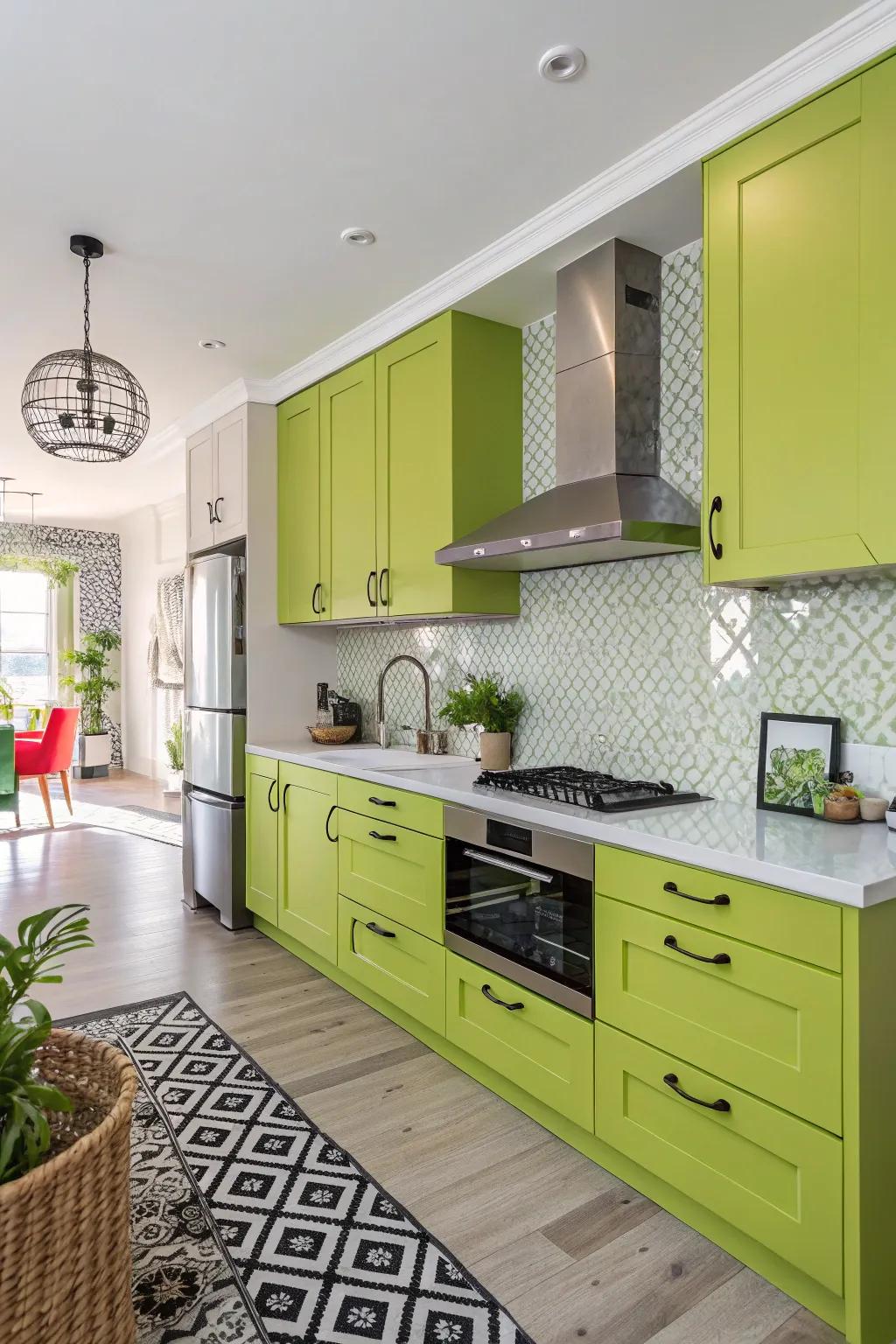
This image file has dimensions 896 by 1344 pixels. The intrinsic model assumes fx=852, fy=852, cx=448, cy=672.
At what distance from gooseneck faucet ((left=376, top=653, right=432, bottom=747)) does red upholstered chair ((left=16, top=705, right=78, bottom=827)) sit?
3666 millimetres

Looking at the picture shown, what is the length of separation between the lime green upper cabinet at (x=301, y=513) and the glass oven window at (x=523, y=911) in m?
1.71

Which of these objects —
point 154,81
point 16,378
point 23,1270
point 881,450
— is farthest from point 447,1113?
point 16,378

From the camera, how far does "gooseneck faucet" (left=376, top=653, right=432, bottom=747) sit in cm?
377

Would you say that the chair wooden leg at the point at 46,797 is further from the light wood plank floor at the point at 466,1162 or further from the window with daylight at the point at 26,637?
the light wood plank floor at the point at 466,1162

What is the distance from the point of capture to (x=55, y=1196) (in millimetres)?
1283

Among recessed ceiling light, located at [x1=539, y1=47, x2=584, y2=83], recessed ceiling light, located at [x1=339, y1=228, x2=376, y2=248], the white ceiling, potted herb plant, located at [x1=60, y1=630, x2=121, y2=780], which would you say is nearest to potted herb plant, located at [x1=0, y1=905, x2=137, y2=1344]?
the white ceiling

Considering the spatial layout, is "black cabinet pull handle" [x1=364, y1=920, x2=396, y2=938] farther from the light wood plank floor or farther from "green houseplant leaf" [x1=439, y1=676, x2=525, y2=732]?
"green houseplant leaf" [x1=439, y1=676, x2=525, y2=732]

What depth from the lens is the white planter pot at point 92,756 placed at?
8883 mm

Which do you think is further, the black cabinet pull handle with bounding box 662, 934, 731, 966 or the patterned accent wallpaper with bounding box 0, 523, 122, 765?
the patterned accent wallpaper with bounding box 0, 523, 122, 765

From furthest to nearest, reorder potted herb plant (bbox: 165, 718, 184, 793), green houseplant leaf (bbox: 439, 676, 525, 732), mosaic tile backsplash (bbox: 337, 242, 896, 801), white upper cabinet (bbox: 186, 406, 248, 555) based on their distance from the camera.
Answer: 1. potted herb plant (bbox: 165, 718, 184, 793)
2. white upper cabinet (bbox: 186, 406, 248, 555)
3. green houseplant leaf (bbox: 439, 676, 525, 732)
4. mosaic tile backsplash (bbox: 337, 242, 896, 801)

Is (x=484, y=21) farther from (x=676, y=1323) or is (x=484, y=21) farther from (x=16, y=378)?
(x=16, y=378)

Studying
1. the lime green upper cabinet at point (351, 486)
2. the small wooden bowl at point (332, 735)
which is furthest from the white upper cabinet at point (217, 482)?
the small wooden bowl at point (332, 735)

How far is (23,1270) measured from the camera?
49.4 inches

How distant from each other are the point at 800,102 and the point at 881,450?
2.76ft
